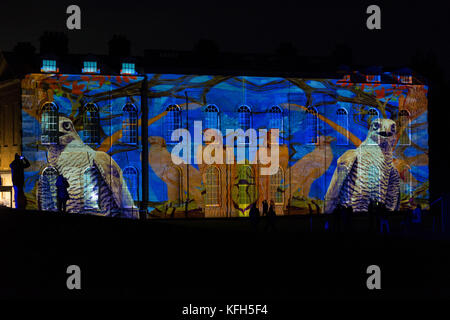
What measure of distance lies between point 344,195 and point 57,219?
2589 centimetres

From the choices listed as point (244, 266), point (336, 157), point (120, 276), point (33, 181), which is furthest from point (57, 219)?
point (336, 157)

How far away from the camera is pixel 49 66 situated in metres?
39.6

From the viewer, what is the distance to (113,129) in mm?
39625

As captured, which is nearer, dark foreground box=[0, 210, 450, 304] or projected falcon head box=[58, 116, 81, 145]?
dark foreground box=[0, 210, 450, 304]

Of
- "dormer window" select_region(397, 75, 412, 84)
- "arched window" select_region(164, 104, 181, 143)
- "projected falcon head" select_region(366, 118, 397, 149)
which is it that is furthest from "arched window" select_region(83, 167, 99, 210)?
"dormer window" select_region(397, 75, 412, 84)

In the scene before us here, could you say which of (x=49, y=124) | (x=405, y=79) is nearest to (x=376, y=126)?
(x=405, y=79)

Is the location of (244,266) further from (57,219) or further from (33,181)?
(33,181)

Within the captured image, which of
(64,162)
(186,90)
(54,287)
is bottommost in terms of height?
(54,287)

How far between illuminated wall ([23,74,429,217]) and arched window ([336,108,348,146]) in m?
0.07

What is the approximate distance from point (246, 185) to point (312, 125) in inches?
232

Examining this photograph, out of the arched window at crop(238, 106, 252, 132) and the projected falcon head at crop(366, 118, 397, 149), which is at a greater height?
the arched window at crop(238, 106, 252, 132)

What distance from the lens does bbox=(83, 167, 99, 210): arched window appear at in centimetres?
3862

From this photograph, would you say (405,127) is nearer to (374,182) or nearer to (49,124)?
(374,182)

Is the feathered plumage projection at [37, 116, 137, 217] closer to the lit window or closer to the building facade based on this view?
the building facade
